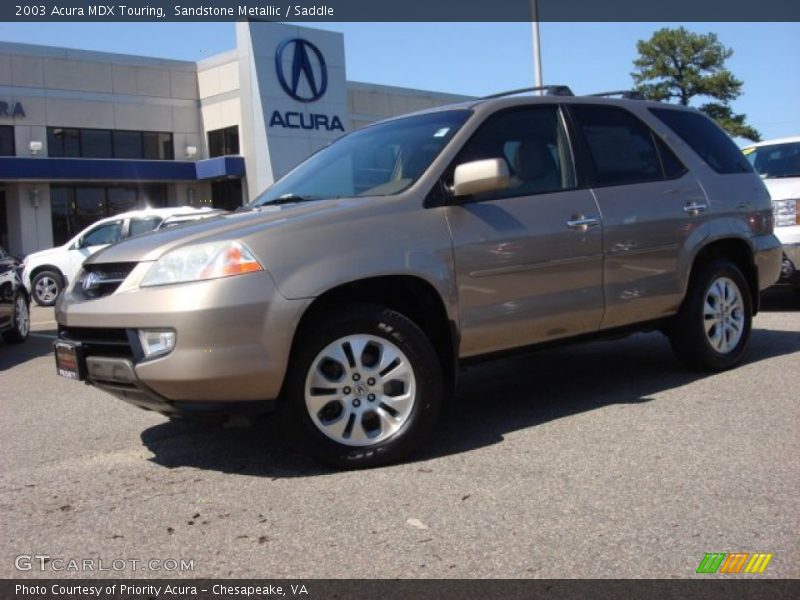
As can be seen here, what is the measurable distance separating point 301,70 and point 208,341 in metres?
27.4

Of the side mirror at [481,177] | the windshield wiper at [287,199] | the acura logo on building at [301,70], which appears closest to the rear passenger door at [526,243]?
the side mirror at [481,177]

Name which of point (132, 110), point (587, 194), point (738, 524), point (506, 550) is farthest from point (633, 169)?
point (132, 110)

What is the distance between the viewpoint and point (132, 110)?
30.1 metres

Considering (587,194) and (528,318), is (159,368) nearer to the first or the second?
(528,318)

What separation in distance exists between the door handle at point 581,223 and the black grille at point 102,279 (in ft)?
8.13

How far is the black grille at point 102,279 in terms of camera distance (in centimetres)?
400

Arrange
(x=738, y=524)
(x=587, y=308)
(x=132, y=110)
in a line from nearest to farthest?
1. (x=738, y=524)
2. (x=587, y=308)
3. (x=132, y=110)

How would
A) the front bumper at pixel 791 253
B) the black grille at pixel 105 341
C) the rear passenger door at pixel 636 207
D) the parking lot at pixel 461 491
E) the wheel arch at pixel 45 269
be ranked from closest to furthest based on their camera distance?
1. the parking lot at pixel 461 491
2. the black grille at pixel 105 341
3. the rear passenger door at pixel 636 207
4. the front bumper at pixel 791 253
5. the wheel arch at pixel 45 269

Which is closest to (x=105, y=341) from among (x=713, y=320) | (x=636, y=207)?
(x=636, y=207)

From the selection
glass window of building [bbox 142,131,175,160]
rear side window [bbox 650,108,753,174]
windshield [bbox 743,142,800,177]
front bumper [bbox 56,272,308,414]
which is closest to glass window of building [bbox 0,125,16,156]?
glass window of building [bbox 142,131,175,160]

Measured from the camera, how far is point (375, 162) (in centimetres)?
479

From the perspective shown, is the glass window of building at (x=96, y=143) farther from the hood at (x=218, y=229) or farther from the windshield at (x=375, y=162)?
the hood at (x=218, y=229)

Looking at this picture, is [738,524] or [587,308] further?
[587,308]
